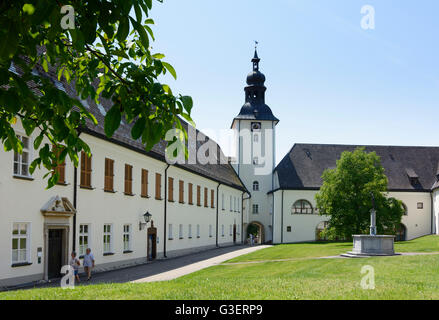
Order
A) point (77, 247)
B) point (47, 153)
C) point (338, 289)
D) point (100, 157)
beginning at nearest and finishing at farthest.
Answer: point (47, 153), point (338, 289), point (77, 247), point (100, 157)

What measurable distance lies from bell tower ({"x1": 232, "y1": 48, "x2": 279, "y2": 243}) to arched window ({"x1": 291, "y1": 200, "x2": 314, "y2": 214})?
188 inches

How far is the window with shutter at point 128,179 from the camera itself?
2797 cm

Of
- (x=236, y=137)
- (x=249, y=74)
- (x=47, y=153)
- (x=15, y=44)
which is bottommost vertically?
(x=47, y=153)

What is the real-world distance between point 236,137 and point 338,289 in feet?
184

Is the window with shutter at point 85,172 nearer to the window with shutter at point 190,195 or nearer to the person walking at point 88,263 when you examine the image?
the person walking at point 88,263

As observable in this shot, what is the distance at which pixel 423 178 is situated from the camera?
205ft

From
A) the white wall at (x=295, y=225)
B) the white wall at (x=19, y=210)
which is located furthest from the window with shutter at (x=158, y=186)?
the white wall at (x=295, y=225)

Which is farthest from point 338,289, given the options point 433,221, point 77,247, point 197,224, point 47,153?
point 433,221

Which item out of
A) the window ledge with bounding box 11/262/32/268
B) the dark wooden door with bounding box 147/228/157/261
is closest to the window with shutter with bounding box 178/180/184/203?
the dark wooden door with bounding box 147/228/157/261

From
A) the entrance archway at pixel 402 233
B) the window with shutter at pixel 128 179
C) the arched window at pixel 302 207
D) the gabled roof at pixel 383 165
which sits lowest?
the entrance archway at pixel 402 233

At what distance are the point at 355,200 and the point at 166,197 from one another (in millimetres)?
18783

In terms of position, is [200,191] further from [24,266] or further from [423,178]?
[423,178]

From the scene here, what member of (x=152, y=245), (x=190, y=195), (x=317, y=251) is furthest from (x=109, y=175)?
(x=317, y=251)

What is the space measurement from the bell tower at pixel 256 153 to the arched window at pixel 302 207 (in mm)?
4785
